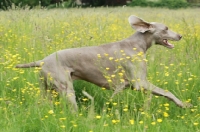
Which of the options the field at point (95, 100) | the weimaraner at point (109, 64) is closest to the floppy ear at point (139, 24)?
the weimaraner at point (109, 64)

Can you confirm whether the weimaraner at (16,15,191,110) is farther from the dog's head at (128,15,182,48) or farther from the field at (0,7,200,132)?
the field at (0,7,200,132)

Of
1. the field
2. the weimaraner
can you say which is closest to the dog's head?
the weimaraner

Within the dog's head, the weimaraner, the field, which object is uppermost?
the dog's head

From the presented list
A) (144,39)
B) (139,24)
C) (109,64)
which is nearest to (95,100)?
(109,64)

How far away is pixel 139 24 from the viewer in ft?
15.4

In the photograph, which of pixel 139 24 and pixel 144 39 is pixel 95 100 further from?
pixel 139 24

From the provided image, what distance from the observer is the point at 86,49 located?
435 cm

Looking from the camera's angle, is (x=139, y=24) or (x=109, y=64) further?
(x=139, y=24)

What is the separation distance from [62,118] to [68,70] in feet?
3.34

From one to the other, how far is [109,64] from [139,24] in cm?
67

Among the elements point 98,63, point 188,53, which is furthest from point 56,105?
point 188,53

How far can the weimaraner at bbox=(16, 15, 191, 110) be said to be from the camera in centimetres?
400

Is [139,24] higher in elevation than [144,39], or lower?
higher

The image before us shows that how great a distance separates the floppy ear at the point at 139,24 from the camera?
15.2 feet
